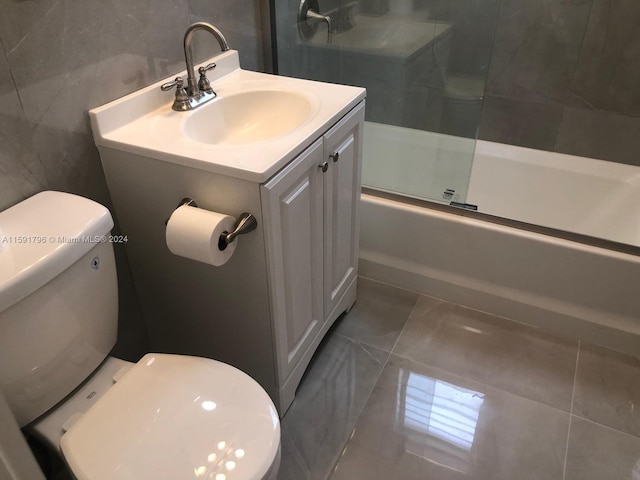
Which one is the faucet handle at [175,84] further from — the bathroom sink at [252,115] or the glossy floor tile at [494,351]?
the glossy floor tile at [494,351]

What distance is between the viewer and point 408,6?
2.23 metres

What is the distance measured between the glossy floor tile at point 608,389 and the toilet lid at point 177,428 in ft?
3.67

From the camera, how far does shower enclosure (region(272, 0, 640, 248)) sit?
7.06 feet

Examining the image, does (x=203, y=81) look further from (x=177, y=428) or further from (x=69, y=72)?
(x=177, y=428)

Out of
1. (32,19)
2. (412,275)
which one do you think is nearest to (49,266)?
(32,19)

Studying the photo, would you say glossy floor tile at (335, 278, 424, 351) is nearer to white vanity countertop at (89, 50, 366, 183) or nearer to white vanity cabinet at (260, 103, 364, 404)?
white vanity cabinet at (260, 103, 364, 404)

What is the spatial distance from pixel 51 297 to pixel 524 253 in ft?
4.97

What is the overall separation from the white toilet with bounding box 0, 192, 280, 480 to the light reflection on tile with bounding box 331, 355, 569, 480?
0.53 meters

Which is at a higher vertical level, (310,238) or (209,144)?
(209,144)

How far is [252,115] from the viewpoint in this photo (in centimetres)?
165

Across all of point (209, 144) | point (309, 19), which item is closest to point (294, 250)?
point (209, 144)

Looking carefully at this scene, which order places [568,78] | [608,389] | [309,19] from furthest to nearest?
[568,78]
[309,19]
[608,389]

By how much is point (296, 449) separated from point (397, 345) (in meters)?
0.55

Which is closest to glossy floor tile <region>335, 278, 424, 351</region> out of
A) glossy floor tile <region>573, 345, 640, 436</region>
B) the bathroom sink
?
glossy floor tile <region>573, 345, 640, 436</region>
